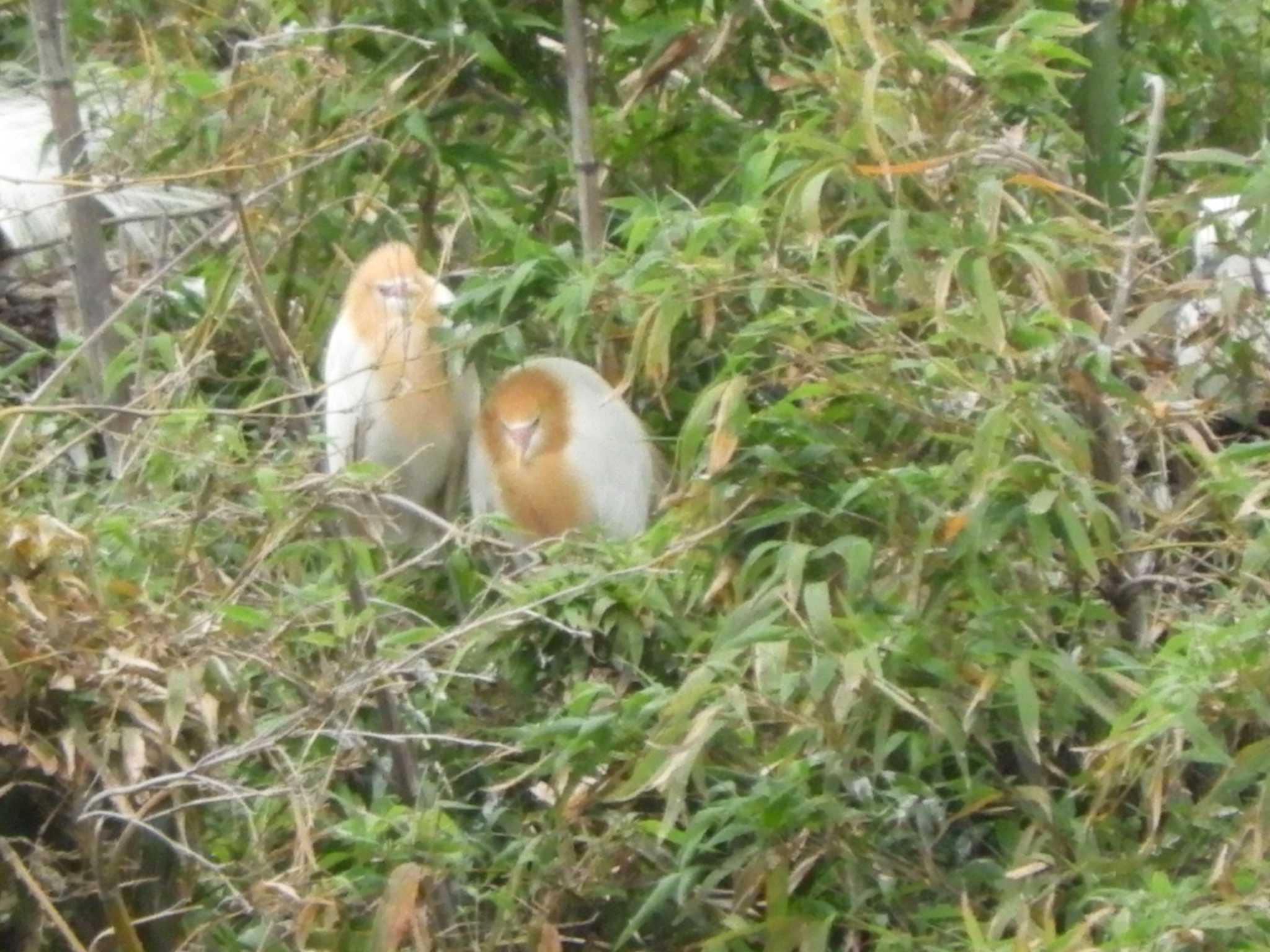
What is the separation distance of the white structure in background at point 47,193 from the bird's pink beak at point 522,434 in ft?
1.72

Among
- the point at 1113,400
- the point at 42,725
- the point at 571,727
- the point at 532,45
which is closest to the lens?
the point at 42,725

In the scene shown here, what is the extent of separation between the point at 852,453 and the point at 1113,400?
28 cm

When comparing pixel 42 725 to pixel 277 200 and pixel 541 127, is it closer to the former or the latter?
pixel 277 200

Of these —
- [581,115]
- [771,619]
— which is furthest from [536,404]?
[771,619]

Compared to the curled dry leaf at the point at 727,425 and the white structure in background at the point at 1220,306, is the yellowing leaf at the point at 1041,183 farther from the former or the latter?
the curled dry leaf at the point at 727,425

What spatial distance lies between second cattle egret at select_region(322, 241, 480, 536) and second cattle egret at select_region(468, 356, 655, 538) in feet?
0.16

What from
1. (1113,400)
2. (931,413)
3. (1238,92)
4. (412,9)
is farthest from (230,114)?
(1238,92)

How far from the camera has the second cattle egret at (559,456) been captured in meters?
3.21

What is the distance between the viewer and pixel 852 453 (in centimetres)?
234

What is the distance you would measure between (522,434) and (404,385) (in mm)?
208

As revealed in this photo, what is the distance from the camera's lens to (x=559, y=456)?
331cm

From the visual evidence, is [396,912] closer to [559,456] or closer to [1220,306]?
[1220,306]

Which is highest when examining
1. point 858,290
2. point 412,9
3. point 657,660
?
point 412,9

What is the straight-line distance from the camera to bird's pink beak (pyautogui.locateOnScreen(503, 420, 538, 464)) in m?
3.26
